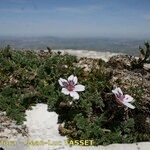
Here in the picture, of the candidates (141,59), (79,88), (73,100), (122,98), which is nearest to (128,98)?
(122,98)

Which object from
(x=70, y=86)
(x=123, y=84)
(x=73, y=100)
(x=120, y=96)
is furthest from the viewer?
(x=123, y=84)

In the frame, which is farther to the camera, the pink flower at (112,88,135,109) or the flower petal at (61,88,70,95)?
the flower petal at (61,88,70,95)

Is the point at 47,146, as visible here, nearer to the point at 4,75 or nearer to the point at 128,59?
the point at 4,75

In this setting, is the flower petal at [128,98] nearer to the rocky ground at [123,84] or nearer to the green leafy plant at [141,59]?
the rocky ground at [123,84]

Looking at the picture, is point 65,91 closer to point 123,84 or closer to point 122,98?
point 122,98

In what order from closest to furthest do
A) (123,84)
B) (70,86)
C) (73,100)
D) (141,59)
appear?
(70,86) → (73,100) → (123,84) → (141,59)

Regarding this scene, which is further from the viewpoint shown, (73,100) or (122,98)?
(73,100)

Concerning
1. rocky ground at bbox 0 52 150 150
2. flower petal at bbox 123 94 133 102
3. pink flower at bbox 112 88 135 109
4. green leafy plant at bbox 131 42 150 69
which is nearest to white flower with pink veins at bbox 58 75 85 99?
pink flower at bbox 112 88 135 109

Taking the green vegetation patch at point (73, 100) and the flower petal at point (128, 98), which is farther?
the flower petal at point (128, 98)

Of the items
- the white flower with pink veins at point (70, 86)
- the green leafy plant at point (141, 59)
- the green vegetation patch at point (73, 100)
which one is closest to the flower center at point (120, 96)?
the green vegetation patch at point (73, 100)

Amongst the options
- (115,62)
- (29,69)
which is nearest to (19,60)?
(29,69)

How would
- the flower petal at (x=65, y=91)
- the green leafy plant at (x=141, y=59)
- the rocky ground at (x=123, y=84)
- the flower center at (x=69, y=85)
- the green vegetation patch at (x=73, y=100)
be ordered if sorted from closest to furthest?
the rocky ground at (x=123, y=84)
the green vegetation patch at (x=73, y=100)
the flower petal at (x=65, y=91)
the flower center at (x=69, y=85)
the green leafy plant at (x=141, y=59)

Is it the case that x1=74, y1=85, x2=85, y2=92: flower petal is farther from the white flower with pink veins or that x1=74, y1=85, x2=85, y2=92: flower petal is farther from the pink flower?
the pink flower
